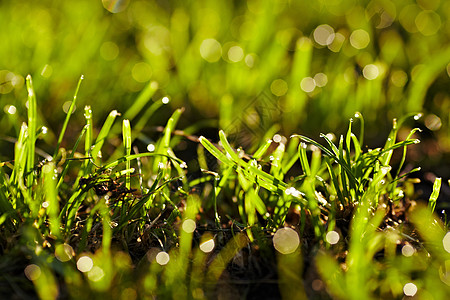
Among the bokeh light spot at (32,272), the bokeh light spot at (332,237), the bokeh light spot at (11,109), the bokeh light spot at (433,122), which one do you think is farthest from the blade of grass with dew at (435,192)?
the bokeh light spot at (11,109)

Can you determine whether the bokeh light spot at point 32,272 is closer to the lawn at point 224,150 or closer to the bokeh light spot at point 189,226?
the lawn at point 224,150

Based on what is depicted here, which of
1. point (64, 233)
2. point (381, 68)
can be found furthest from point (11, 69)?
point (381, 68)

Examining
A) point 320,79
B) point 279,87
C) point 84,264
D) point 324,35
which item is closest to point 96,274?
point 84,264

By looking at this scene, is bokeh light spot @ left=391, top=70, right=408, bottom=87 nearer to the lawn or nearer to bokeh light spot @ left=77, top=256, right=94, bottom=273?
the lawn

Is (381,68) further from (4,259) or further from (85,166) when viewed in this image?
(4,259)

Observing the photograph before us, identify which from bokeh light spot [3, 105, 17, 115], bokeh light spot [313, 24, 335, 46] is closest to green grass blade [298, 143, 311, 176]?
bokeh light spot [3, 105, 17, 115]

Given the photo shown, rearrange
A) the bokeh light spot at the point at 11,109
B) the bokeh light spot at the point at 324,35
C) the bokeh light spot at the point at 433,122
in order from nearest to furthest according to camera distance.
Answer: the bokeh light spot at the point at 11,109 < the bokeh light spot at the point at 433,122 < the bokeh light spot at the point at 324,35
